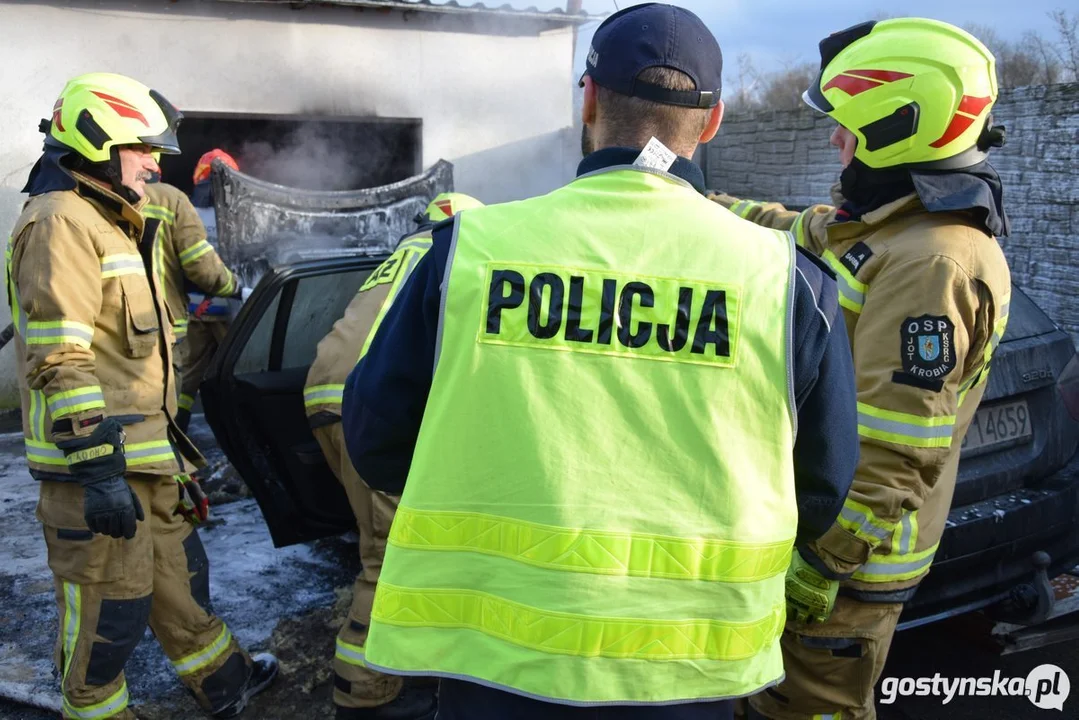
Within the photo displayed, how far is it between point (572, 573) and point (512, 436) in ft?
0.77

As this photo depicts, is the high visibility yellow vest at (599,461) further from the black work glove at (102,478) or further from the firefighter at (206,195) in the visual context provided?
the firefighter at (206,195)

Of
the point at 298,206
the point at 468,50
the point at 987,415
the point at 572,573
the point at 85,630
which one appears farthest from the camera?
the point at 468,50

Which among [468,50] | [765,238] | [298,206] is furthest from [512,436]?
[468,50]

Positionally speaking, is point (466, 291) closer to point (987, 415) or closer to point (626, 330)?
point (626, 330)

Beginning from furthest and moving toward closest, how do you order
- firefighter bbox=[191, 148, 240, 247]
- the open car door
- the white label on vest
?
firefighter bbox=[191, 148, 240, 247], the open car door, the white label on vest

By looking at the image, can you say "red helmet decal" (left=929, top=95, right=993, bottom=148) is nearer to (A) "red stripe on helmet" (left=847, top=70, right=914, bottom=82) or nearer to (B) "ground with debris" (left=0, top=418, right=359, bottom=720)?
(A) "red stripe on helmet" (left=847, top=70, right=914, bottom=82)

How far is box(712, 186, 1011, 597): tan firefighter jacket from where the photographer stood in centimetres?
215

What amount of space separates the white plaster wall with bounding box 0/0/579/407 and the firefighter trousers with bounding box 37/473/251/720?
452 centimetres

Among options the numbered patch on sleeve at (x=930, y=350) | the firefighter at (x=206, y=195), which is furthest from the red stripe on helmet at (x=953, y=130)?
the firefighter at (x=206, y=195)

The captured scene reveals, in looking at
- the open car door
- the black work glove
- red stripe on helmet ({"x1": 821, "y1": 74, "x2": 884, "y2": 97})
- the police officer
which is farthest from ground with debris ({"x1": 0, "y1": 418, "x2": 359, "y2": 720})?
red stripe on helmet ({"x1": 821, "y1": 74, "x2": 884, "y2": 97})

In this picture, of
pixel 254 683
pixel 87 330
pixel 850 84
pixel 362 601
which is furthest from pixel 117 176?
pixel 850 84

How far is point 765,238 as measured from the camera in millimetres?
1476

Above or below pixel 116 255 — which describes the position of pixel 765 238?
above

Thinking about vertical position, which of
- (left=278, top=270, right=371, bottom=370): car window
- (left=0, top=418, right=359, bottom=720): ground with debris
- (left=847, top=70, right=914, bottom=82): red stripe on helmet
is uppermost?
(left=847, top=70, right=914, bottom=82): red stripe on helmet
